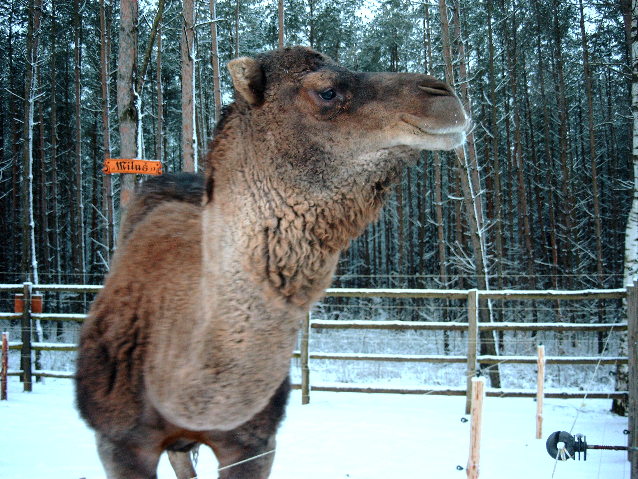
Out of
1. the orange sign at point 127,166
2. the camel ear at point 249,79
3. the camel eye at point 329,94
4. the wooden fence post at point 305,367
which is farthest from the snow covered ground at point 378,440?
the camel eye at point 329,94

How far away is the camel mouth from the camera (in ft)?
5.60

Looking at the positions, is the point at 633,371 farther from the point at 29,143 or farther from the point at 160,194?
the point at 29,143

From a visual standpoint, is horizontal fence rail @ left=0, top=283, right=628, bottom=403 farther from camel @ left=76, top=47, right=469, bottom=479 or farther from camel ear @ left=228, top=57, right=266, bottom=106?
camel ear @ left=228, top=57, right=266, bottom=106

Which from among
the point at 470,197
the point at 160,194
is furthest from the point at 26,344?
the point at 470,197

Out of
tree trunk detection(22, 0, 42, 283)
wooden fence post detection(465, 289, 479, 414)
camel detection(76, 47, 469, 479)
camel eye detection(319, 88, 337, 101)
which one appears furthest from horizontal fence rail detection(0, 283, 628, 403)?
camel eye detection(319, 88, 337, 101)

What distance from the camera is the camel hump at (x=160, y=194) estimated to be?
10.1 ft

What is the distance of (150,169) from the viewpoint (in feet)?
16.0

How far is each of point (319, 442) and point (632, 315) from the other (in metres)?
3.48

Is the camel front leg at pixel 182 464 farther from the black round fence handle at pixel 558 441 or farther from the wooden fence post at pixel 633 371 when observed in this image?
the wooden fence post at pixel 633 371

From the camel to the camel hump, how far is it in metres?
0.79

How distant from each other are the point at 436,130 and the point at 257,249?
73 centimetres

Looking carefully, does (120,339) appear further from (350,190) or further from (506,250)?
(506,250)

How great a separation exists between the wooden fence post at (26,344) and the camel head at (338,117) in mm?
Answer: 8285

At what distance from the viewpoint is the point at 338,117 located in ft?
6.12
